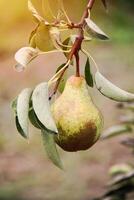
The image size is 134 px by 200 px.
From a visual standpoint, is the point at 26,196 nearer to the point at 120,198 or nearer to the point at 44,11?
the point at 120,198

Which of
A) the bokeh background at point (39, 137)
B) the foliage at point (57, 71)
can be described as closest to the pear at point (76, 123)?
the foliage at point (57, 71)

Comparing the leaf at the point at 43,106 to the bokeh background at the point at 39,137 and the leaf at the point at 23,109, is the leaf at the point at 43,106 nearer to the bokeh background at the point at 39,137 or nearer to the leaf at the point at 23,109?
the leaf at the point at 23,109

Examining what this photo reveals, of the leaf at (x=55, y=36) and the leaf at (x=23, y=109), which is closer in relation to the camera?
the leaf at (x=23, y=109)

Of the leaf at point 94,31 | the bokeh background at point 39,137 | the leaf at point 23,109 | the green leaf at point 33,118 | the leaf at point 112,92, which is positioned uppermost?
the leaf at point 94,31

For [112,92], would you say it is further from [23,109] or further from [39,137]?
[39,137]

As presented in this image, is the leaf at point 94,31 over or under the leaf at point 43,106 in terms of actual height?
over

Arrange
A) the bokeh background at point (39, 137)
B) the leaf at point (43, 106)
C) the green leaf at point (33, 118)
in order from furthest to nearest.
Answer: the bokeh background at point (39, 137)
the green leaf at point (33, 118)
the leaf at point (43, 106)

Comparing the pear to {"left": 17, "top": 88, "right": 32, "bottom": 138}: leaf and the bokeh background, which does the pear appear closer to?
{"left": 17, "top": 88, "right": 32, "bottom": 138}: leaf

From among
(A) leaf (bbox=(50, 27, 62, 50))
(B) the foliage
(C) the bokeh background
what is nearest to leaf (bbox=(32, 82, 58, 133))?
(B) the foliage
